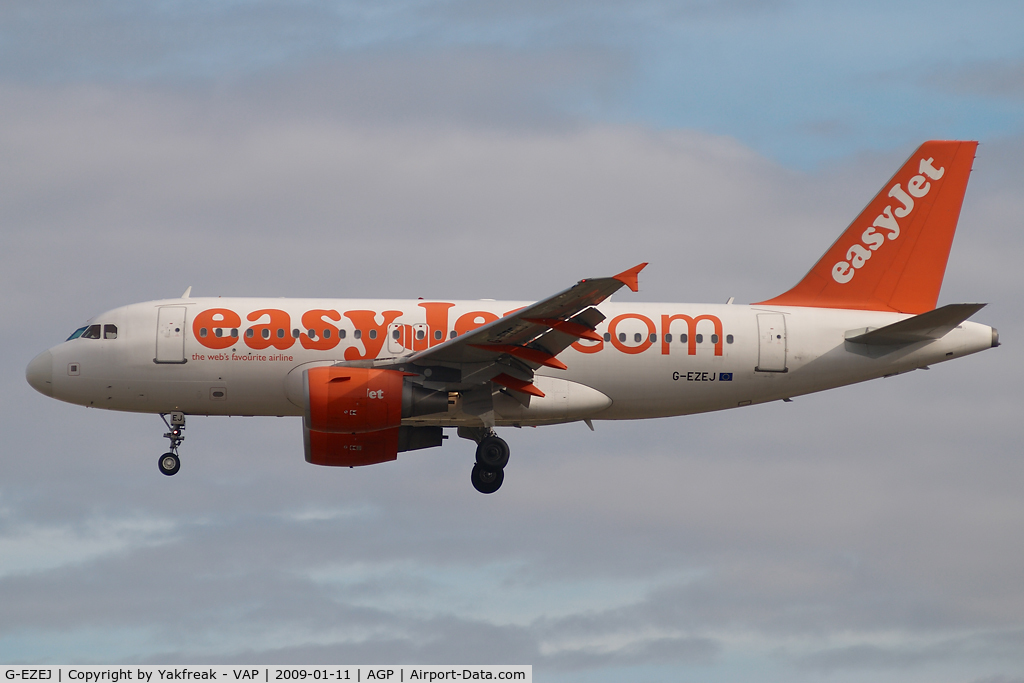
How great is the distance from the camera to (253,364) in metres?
32.3

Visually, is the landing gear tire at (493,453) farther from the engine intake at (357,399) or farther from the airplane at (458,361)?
the engine intake at (357,399)

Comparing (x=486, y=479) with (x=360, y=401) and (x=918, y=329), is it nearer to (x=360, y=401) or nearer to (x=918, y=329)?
(x=360, y=401)

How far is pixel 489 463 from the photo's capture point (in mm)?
32969

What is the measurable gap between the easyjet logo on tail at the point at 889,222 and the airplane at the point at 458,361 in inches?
46.4

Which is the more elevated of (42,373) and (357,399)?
(42,373)

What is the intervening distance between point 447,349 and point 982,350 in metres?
14.2

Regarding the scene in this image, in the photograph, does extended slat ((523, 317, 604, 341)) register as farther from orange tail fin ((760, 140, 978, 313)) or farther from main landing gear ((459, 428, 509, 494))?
orange tail fin ((760, 140, 978, 313))

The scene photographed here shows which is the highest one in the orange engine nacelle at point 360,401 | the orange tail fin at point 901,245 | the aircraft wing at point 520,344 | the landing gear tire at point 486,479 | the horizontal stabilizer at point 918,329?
the orange tail fin at point 901,245

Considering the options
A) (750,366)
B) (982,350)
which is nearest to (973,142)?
(982,350)

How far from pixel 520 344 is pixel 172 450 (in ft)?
32.3

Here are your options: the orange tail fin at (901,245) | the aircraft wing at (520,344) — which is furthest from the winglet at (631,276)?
the orange tail fin at (901,245)

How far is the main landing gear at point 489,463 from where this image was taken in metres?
33.0

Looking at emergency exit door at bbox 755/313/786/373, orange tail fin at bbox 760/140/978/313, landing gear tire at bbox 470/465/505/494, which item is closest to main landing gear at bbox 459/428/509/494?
landing gear tire at bbox 470/465/505/494

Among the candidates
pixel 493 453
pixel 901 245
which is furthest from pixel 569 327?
pixel 901 245
